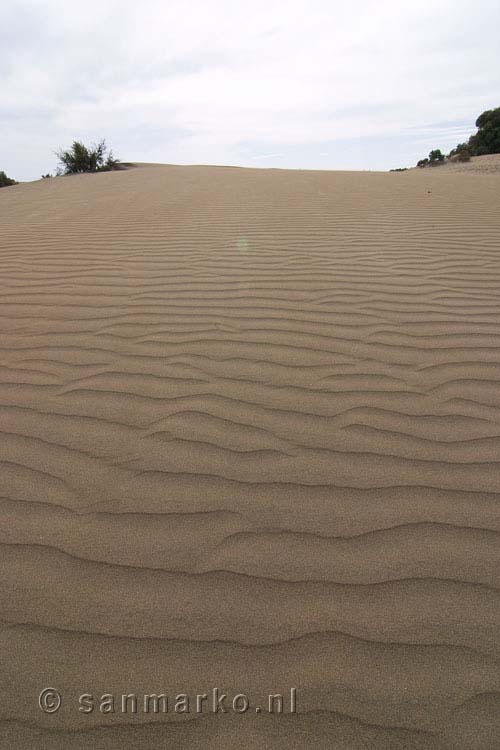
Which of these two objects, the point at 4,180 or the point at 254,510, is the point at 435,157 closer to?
the point at 4,180

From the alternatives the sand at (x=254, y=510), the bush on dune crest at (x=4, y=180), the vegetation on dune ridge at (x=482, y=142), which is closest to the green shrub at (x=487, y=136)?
the vegetation on dune ridge at (x=482, y=142)

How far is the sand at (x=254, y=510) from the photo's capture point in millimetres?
1286

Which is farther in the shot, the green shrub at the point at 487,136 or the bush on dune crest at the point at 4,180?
the green shrub at the point at 487,136

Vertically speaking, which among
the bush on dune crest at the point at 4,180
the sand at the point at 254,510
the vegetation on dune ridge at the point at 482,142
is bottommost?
the sand at the point at 254,510

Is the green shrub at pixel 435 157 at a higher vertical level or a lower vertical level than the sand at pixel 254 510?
higher

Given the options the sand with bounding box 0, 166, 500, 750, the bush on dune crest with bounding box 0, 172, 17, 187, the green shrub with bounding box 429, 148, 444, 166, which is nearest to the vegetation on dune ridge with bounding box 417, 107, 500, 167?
the green shrub with bounding box 429, 148, 444, 166

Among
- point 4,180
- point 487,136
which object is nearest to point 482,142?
point 487,136

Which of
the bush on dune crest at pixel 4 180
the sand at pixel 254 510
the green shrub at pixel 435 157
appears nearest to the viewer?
the sand at pixel 254 510

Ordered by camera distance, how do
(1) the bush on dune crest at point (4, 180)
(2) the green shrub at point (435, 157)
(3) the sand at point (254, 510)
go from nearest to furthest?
(3) the sand at point (254, 510) < (1) the bush on dune crest at point (4, 180) < (2) the green shrub at point (435, 157)

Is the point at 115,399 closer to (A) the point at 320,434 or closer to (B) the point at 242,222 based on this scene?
(A) the point at 320,434

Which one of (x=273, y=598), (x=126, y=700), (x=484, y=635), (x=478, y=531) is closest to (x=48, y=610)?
(x=126, y=700)

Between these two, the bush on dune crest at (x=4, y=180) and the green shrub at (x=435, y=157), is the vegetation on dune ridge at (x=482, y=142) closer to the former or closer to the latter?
the green shrub at (x=435, y=157)

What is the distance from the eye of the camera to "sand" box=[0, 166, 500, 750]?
1.29 meters

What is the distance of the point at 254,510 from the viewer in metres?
1.82
